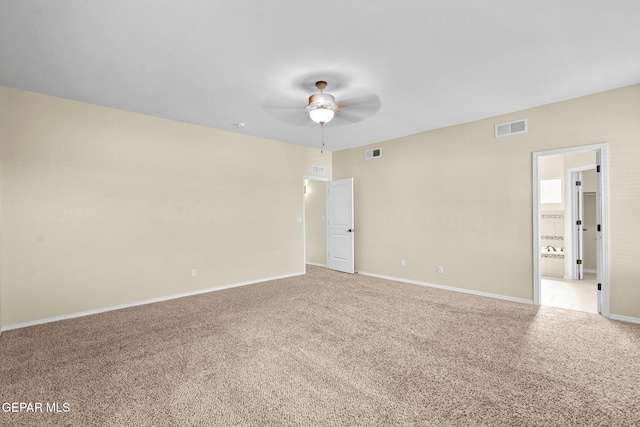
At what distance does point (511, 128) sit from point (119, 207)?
5830mm

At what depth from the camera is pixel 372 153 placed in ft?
20.9

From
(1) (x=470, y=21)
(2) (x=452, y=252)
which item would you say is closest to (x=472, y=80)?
(1) (x=470, y=21)

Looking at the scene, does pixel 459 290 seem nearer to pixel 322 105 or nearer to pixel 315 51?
pixel 322 105

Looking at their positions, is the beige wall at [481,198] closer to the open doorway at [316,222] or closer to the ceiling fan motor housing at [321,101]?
the open doorway at [316,222]

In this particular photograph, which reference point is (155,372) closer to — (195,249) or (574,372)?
(195,249)

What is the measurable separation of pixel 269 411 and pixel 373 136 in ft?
16.2

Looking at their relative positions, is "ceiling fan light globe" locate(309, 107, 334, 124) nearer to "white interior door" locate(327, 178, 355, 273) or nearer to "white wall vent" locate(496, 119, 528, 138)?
"white wall vent" locate(496, 119, 528, 138)

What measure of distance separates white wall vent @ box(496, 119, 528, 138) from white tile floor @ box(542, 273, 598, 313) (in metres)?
2.55

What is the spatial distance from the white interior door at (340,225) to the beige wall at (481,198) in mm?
223

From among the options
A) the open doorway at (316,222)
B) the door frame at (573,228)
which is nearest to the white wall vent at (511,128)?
the door frame at (573,228)

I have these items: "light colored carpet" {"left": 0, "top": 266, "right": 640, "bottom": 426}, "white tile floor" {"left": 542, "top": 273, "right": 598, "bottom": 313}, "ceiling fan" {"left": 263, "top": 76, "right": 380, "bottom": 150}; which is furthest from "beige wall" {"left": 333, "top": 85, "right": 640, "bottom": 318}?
"ceiling fan" {"left": 263, "top": 76, "right": 380, "bottom": 150}

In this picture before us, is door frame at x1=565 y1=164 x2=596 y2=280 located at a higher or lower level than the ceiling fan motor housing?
lower

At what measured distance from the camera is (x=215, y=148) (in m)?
5.29

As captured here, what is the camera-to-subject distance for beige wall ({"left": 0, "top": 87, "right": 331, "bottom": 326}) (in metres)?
3.60
